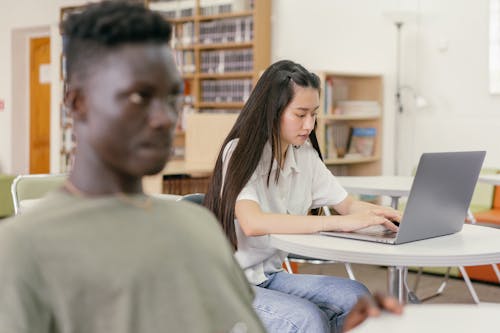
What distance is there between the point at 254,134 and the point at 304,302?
1.75 ft

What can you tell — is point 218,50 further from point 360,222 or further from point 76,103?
point 76,103

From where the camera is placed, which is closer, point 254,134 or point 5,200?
point 254,134

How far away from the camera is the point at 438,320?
118 cm

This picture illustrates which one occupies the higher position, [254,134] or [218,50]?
[218,50]

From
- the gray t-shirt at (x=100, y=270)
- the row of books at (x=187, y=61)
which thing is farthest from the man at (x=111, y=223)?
the row of books at (x=187, y=61)

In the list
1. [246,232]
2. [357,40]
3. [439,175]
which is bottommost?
[246,232]

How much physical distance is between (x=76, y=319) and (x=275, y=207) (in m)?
1.66

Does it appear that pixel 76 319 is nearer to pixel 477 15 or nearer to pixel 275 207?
pixel 275 207

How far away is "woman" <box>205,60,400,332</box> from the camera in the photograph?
2184 mm

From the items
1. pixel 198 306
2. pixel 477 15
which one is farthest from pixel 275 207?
pixel 477 15

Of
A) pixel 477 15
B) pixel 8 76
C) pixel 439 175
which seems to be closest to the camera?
pixel 439 175

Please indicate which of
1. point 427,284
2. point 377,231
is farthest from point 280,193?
point 427,284

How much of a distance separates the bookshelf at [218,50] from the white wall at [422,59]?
1.49ft

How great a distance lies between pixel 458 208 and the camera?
229 centimetres
